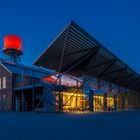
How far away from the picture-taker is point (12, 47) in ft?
163

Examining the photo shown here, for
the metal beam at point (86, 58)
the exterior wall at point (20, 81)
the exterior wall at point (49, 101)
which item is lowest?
the exterior wall at point (49, 101)

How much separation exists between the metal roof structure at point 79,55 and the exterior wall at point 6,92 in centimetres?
1081

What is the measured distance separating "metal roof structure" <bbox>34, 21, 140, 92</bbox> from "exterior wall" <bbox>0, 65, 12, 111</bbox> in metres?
10.8

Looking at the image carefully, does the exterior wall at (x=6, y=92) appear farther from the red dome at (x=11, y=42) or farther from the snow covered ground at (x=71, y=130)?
the snow covered ground at (x=71, y=130)

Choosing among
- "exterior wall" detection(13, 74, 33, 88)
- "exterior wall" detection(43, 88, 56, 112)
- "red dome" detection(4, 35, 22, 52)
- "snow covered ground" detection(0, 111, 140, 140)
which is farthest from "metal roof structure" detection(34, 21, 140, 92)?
"red dome" detection(4, 35, 22, 52)

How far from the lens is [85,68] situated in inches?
1189

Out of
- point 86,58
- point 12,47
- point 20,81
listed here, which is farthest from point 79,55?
point 12,47

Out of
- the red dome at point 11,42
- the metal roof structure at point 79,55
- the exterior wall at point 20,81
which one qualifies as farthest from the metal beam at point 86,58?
the red dome at point 11,42

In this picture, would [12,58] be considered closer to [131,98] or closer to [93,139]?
[131,98]

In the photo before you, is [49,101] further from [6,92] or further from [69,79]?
[6,92]

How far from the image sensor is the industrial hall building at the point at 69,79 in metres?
23.1

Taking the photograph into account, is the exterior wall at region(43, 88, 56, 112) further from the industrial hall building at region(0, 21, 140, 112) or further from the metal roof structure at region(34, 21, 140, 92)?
the metal roof structure at region(34, 21, 140, 92)

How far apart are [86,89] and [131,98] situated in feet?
76.2

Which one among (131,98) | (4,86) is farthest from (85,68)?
(131,98)
